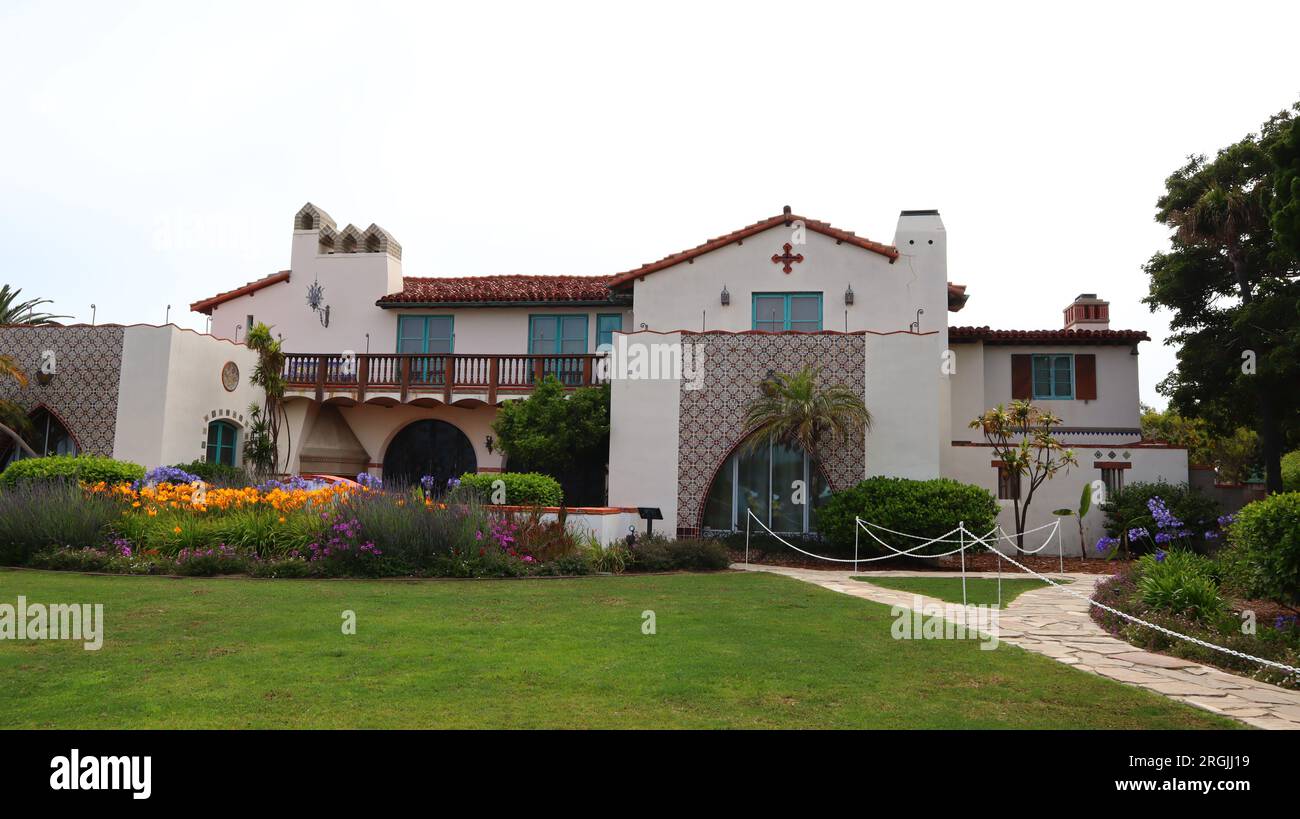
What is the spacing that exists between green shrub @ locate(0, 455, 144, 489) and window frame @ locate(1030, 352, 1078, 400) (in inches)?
891

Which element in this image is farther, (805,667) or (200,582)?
(200,582)

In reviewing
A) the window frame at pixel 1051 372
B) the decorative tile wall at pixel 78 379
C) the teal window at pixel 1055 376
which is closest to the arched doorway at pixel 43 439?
the decorative tile wall at pixel 78 379

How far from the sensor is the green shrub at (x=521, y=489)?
18188mm

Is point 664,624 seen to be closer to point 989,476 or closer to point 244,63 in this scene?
point 244,63

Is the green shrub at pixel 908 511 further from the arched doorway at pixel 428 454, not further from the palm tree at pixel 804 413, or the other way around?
the arched doorway at pixel 428 454

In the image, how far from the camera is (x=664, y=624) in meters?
9.83

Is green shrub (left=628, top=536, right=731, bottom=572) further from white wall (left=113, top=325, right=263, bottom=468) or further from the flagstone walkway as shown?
white wall (left=113, top=325, right=263, bottom=468)

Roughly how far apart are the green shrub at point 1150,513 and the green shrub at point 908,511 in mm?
4081

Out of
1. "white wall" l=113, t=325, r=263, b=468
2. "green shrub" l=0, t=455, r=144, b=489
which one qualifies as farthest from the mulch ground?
"white wall" l=113, t=325, r=263, b=468

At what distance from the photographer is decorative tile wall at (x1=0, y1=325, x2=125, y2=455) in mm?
21812

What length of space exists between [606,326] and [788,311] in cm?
521
